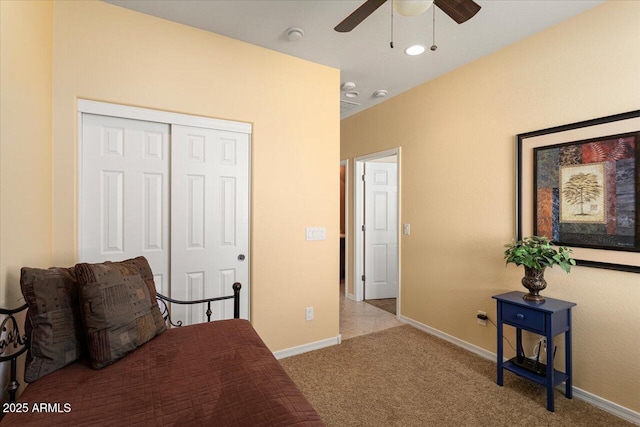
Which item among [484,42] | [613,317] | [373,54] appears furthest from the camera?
[373,54]

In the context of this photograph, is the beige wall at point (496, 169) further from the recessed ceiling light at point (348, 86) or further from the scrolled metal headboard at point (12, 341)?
the scrolled metal headboard at point (12, 341)

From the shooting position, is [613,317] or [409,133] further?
[409,133]

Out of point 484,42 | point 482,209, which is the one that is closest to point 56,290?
point 482,209

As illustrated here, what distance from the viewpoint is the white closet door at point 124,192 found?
2139 millimetres

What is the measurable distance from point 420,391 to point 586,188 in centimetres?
188

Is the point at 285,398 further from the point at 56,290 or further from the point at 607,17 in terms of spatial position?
the point at 607,17

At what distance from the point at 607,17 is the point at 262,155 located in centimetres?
265

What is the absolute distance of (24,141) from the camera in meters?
1.58

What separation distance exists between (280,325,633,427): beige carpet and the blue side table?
0.46ft

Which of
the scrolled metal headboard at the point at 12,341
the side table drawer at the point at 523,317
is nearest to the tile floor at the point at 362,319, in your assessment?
the side table drawer at the point at 523,317

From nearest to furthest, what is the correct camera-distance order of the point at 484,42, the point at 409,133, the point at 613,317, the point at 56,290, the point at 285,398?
the point at 285,398, the point at 56,290, the point at 613,317, the point at 484,42, the point at 409,133

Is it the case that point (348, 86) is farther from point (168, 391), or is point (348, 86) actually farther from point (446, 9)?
point (168, 391)

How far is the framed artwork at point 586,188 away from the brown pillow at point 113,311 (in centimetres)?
277

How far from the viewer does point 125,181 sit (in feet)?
7.34
